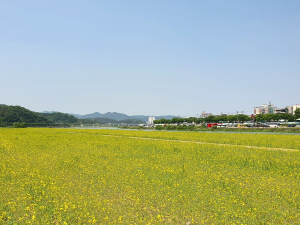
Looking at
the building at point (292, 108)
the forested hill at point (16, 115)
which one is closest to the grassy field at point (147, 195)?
the forested hill at point (16, 115)

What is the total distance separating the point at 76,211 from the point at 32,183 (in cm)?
448

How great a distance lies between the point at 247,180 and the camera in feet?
39.7

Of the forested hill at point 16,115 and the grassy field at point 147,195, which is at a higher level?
the forested hill at point 16,115

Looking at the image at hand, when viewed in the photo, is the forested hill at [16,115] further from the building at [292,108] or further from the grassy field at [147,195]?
the building at [292,108]

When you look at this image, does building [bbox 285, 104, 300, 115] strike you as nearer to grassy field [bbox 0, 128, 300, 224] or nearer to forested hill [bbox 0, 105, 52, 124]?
forested hill [bbox 0, 105, 52, 124]

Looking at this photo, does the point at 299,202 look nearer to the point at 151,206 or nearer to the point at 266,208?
the point at 266,208

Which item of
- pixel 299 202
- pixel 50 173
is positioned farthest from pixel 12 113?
pixel 299 202

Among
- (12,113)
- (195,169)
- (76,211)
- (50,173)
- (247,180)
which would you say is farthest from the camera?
(12,113)

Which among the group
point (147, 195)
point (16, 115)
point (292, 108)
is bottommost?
point (147, 195)

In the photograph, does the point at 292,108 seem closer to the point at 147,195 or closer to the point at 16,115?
the point at 16,115

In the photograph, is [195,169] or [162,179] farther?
[195,169]

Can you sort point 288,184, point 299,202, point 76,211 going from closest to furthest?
1. point 76,211
2. point 299,202
3. point 288,184

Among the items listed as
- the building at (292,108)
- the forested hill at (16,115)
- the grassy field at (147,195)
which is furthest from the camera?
the building at (292,108)

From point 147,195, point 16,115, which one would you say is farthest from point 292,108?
point 147,195
